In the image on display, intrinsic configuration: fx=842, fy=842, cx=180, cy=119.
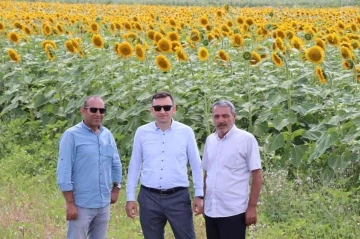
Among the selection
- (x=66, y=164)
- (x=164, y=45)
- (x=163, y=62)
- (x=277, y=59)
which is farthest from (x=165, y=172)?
(x=164, y=45)

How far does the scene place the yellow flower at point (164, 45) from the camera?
8.43 metres

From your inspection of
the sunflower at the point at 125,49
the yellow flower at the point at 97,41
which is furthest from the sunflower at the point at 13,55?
the sunflower at the point at 125,49

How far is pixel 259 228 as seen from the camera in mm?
6309

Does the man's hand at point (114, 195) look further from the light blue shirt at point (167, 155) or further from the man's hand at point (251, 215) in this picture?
A: the man's hand at point (251, 215)

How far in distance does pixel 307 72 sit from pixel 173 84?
4.46 feet

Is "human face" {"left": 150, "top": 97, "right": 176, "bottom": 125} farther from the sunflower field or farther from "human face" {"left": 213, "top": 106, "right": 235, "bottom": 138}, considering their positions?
the sunflower field

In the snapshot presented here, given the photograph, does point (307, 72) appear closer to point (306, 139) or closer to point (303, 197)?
point (306, 139)

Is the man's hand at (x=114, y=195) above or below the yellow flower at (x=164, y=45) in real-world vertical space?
below

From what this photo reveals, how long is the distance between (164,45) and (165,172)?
3419 millimetres

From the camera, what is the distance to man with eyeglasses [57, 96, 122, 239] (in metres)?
5.25

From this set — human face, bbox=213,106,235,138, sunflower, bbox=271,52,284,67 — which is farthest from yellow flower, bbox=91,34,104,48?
human face, bbox=213,106,235,138

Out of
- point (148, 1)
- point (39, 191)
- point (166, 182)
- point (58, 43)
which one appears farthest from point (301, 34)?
point (148, 1)

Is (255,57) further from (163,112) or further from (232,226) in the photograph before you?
(232,226)

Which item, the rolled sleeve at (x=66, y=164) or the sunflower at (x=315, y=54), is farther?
the sunflower at (x=315, y=54)
